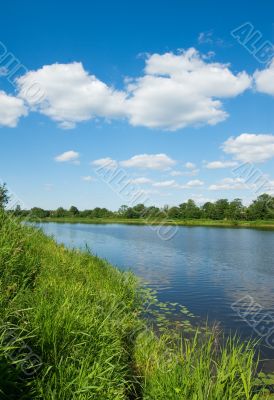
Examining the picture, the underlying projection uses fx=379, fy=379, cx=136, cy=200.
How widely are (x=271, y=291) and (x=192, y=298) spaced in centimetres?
576

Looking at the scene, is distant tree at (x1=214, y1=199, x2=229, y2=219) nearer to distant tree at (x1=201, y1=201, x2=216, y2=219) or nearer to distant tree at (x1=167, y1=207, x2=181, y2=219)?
distant tree at (x1=201, y1=201, x2=216, y2=219)

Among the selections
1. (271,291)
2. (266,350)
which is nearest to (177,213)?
(271,291)

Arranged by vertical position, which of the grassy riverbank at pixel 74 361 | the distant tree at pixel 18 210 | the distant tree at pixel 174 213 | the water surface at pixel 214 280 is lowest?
the water surface at pixel 214 280

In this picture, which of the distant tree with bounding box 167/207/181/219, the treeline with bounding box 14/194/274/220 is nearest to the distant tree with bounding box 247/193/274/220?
the treeline with bounding box 14/194/274/220

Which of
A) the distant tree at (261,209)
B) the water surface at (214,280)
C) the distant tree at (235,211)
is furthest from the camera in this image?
the distant tree at (235,211)

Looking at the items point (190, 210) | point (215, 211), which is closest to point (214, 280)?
point (215, 211)

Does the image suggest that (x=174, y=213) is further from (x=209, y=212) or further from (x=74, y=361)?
(x=74, y=361)

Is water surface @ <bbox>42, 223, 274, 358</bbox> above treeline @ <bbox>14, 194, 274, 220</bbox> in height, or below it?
below

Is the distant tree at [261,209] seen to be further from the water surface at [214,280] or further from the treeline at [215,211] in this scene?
the water surface at [214,280]

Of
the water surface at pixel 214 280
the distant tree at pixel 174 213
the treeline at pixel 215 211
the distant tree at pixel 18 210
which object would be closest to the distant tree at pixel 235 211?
the treeline at pixel 215 211

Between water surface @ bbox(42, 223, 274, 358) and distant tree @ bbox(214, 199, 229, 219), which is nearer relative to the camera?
water surface @ bbox(42, 223, 274, 358)

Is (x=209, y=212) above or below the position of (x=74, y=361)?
above

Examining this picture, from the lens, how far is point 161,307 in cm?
1700

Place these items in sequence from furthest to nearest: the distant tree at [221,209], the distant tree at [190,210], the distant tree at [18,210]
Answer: the distant tree at [190,210] < the distant tree at [221,209] < the distant tree at [18,210]
